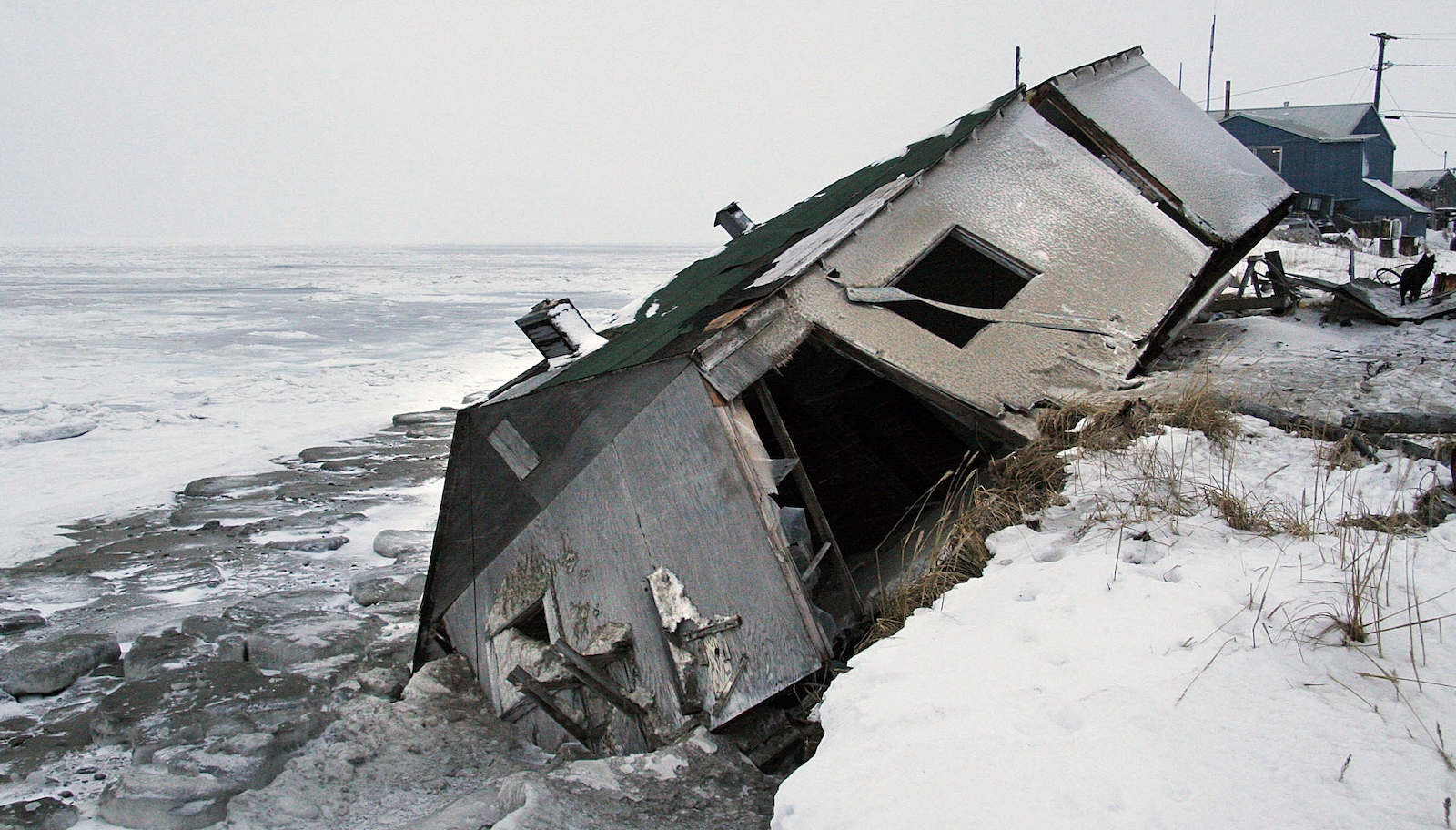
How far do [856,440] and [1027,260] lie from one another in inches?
80.7

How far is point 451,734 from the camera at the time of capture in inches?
156

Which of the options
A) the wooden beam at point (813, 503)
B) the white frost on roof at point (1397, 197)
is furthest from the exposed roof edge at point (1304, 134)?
the wooden beam at point (813, 503)

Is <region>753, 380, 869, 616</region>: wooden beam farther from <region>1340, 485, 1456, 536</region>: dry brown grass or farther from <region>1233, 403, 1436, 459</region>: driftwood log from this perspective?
<region>1233, 403, 1436, 459</region>: driftwood log

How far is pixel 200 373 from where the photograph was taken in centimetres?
1377

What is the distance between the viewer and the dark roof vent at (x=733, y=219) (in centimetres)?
791

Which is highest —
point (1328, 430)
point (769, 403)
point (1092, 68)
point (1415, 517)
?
point (1092, 68)

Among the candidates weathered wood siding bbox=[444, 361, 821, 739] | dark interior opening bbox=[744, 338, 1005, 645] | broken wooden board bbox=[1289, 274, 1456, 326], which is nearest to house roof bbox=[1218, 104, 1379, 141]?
broken wooden board bbox=[1289, 274, 1456, 326]

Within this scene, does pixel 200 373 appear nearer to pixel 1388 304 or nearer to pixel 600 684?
pixel 600 684

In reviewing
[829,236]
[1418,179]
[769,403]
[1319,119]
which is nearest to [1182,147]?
[829,236]

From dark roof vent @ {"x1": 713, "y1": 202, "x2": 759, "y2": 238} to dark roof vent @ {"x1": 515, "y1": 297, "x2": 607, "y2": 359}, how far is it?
9.53 ft

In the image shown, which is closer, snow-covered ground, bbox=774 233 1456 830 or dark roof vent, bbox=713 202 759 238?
snow-covered ground, bbox=774 233 1456 830

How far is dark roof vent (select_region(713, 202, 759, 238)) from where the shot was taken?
311 inches

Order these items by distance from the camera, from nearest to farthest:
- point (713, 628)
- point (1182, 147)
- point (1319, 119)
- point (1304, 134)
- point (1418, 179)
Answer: point (713, 628) < point (1182, 147) < point (1304, 134) < point (1319, 119) < point (1418, 179)

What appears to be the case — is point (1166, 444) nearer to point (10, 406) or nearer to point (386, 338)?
point (10, 406)
